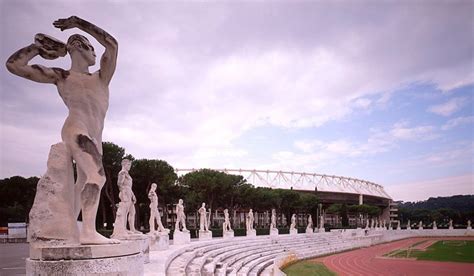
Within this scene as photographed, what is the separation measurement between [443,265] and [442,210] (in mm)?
100040

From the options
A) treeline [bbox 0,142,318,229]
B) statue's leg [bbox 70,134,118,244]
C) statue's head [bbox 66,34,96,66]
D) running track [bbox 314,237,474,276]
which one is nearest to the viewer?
statue's leg [bbox 70,134,118,244]

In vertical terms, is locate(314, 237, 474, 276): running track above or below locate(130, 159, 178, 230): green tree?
below

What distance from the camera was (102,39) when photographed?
543 centimetres

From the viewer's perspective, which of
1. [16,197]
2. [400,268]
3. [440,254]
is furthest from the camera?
[16,197]

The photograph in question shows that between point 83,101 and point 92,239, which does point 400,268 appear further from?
point 83,101

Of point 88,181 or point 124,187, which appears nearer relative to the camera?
point 88,181

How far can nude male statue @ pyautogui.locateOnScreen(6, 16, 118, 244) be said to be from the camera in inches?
209

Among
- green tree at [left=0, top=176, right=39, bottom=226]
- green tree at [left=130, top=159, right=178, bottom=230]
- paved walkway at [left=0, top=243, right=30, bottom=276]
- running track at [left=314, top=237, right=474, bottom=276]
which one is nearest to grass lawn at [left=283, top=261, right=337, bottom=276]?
running track at [left=314, top=237, right=474, bottom=276]

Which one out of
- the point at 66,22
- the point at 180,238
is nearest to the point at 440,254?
the point at 180,238

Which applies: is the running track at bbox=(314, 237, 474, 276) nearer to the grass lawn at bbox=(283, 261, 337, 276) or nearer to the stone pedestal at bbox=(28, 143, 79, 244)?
the grass lawn at bbox=(283, 261, 337, 276)

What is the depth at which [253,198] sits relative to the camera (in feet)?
204

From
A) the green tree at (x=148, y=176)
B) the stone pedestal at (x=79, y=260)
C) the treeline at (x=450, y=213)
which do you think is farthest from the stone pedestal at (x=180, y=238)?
the treeline at (x=450, y=213)

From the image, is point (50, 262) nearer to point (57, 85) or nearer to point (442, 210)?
point (57, 85)

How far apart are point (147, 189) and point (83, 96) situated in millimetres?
41764
